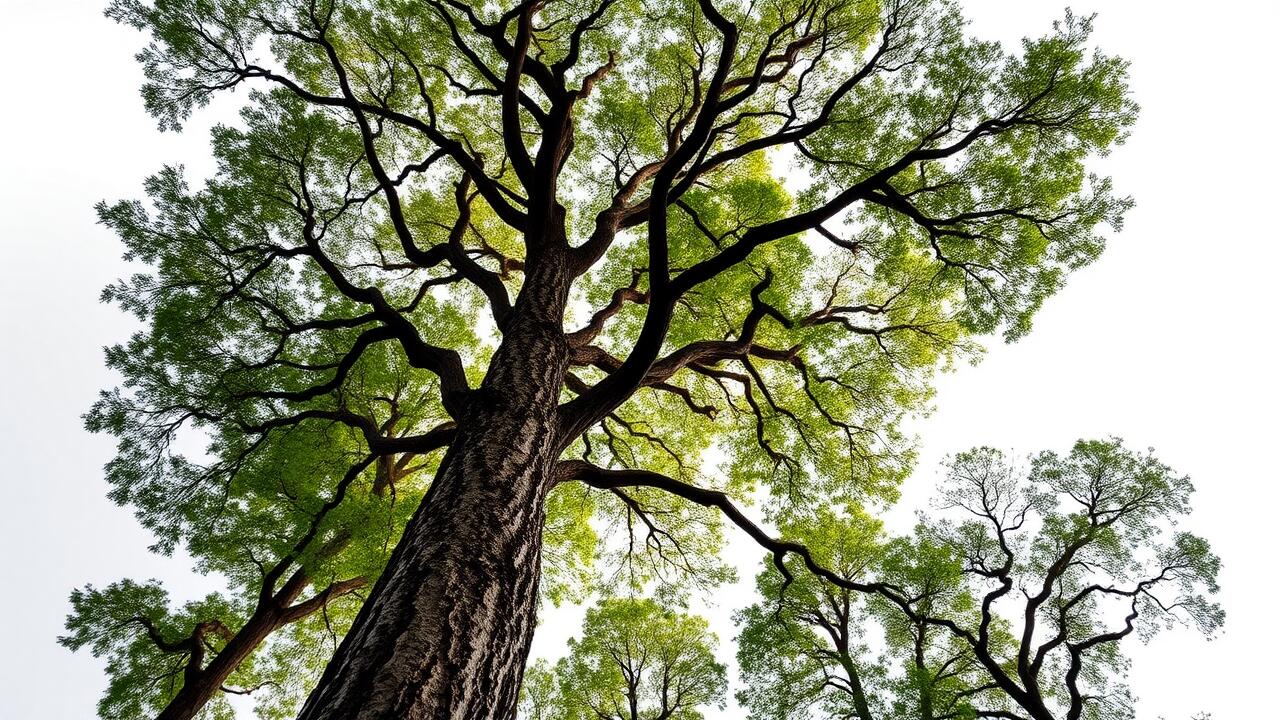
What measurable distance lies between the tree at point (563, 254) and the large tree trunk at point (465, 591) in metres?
0.01

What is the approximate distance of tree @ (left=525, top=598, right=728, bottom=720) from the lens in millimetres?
11461

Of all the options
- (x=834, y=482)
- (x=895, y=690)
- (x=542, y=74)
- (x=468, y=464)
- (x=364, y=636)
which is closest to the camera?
(x=364, y=636)

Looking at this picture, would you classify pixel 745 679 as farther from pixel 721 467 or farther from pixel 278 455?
pixel 278 455

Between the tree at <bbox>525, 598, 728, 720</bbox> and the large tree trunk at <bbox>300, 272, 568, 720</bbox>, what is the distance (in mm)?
9467

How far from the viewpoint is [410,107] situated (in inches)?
332

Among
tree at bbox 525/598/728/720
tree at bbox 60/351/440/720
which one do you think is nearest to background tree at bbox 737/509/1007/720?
tree at bbox 525/598/728/720

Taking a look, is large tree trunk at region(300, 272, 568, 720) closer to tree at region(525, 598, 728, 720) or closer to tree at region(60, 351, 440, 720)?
tree at region(60, 351, 440, 720)

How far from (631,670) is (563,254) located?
9977 millimetres

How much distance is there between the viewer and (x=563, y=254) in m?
5.54

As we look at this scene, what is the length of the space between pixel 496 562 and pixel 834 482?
659 cm

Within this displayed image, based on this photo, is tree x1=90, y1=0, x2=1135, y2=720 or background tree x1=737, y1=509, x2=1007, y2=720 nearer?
tree x1=90, y1=0, x2=1135, y2=720

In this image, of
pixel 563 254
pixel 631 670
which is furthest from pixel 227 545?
pixel 631 670

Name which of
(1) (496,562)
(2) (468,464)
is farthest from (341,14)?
(1) (496,562)

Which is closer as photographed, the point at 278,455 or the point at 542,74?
the point at 278,455
